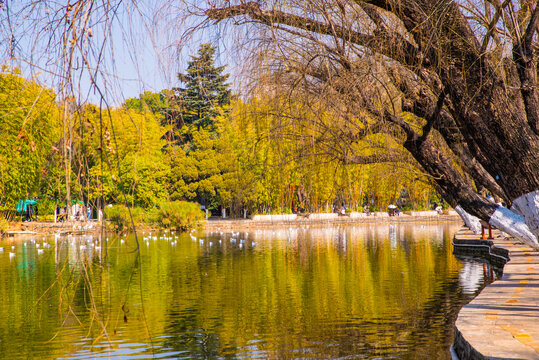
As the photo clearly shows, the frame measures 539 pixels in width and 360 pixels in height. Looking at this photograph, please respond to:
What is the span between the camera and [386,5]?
18.4 feet

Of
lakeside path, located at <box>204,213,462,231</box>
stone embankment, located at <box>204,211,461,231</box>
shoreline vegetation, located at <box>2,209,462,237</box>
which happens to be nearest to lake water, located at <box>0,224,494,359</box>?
shoreline vegetation, located at <box>2,209,462,237</box>

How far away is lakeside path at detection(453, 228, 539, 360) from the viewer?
19.8ft

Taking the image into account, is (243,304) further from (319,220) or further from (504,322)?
(319,220)

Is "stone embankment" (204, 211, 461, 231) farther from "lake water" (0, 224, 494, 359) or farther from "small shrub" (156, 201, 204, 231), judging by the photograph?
"lake water" (0, 224, 494, 359)

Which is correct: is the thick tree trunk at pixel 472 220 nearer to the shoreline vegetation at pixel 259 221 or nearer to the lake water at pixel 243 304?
the lake water at pixel 243 304

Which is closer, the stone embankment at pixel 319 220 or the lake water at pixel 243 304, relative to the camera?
the lake water at pixel 243 304

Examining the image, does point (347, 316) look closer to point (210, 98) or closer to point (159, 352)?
point (159, 352)

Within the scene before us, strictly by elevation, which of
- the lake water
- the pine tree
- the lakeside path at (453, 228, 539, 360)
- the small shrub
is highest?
the pine tree

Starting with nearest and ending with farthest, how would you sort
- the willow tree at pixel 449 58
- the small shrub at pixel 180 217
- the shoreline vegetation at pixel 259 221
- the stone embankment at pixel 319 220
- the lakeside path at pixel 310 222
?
1. the willow tree at pixel 449 58
2. the shoreline vegetation at pixel 259 221
3. the small shrub at pixel 180 217
4. the lakeside path at pixel 310 222
5. the stone embankment at pixel 319 220

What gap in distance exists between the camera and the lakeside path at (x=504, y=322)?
237 inches

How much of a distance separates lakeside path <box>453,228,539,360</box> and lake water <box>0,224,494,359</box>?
929 millimetres

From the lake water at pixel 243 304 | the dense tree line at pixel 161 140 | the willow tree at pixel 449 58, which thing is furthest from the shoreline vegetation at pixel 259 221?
the willow tree at pixel 449 58

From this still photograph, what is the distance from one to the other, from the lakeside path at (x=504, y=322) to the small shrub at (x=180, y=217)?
27173 millimetres

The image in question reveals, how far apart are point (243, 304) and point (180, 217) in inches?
969
